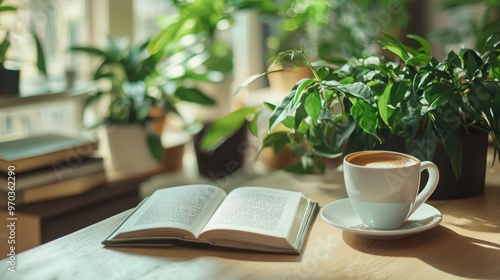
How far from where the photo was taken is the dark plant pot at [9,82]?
185 centimetres

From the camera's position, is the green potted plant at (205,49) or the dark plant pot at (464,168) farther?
the green potted plant at (205,49)

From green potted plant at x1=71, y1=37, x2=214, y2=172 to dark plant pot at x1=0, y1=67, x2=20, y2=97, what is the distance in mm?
333

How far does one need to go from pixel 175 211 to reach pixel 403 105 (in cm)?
42

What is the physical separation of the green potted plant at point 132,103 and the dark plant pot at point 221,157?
1.06 feet

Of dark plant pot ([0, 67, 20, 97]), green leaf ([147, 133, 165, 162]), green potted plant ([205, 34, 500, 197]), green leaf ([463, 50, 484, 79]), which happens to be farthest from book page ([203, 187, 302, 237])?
green leaf ([147, 133, 165, 162])

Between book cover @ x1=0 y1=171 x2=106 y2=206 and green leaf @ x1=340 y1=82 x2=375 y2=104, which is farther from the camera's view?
book cover @ x1=0 y1=171 x2=106 y2=206

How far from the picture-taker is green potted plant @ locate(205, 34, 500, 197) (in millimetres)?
1146

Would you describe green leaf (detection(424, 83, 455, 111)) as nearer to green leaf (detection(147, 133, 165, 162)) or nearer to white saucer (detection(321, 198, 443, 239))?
white saucer (detection(321, 198, 443, 239))

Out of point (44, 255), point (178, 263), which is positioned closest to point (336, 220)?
point (178, 263)

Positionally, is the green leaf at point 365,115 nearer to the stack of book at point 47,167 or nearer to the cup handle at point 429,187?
the cup handle at point 429,187

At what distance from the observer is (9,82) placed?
1875 millimetres

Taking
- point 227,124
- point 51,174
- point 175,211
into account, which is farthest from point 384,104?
point 51,174

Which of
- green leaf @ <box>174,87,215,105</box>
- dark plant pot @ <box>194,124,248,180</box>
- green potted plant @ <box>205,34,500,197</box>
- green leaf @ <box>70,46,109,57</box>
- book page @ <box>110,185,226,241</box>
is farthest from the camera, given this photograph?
dark plant pot @ <box>194,124,248,180</box>

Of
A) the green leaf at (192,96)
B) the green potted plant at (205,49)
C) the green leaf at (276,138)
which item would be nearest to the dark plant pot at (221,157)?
the green potted plant at (205,49)
